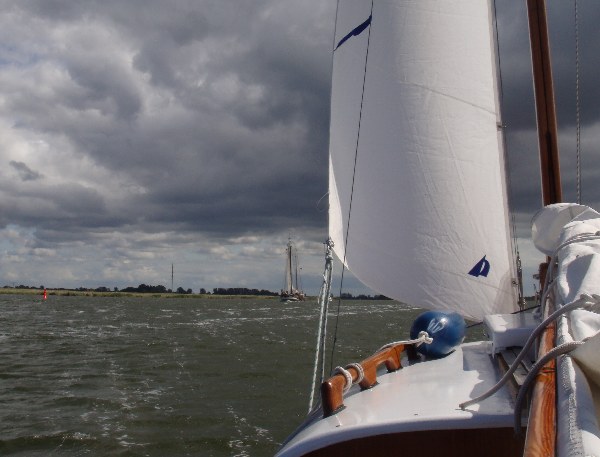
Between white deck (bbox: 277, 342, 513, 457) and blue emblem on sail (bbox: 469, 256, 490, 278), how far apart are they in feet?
3.80

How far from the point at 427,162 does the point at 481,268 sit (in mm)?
925

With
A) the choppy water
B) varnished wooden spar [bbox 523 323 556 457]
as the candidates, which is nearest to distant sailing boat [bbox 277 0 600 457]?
varnished wooden spar [bbox 523 323 556 457]

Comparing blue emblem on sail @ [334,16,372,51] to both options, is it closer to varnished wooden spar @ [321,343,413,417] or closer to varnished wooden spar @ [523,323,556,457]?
varnished wooden spar @ [321,343,413,417]

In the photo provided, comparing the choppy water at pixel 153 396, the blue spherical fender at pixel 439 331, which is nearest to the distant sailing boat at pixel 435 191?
the blue spherical fender at pixel 439 331

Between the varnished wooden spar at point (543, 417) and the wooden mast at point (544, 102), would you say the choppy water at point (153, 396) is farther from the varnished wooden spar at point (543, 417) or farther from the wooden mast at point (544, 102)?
the varnished wooden spar at point (543, 417)

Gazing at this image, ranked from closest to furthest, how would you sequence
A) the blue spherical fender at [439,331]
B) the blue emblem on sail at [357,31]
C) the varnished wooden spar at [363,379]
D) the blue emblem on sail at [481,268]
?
the varnished wooden spar at [363,379], the blue spherical fender at [439,331], the blue emblem on sail at [481,268], the blue emblem on sail at [357,31]

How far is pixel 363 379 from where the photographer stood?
115 inches

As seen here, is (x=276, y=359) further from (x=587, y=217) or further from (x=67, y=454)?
(x=587, y=217)

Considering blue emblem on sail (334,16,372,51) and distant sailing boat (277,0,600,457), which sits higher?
blue emblem on sail (334,16,372,51)

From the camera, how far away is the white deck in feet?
6.84

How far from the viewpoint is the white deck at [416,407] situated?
2.08 metres

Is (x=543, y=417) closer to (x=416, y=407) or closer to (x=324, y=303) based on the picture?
(x=416, y=407)

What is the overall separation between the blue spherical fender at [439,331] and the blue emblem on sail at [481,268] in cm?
70

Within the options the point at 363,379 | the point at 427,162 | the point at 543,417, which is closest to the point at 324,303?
the point at 363,379
